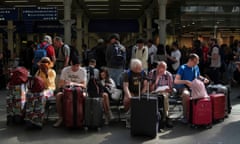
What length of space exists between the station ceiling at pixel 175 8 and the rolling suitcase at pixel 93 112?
15.9 metres

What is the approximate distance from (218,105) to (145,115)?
75.7 inches

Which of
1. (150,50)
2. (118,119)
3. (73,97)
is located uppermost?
(150,50)

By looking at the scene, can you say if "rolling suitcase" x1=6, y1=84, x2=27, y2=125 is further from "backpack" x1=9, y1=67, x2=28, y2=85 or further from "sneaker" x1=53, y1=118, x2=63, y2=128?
"sneaker" x1=53, y1=118, x2=63, y2=128

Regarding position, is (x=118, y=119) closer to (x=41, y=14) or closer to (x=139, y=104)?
(x=139, y=104)

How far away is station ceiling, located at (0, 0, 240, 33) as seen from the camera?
25047 millimetres

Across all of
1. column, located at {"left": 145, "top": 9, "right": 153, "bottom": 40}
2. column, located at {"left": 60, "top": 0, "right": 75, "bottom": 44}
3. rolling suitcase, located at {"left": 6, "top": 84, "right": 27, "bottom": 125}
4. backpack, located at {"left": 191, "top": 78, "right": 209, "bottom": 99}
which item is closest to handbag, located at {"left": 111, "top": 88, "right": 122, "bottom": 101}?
backpack, located at {"left": 191, "top": 78, "right": 209, "bottom": 99}

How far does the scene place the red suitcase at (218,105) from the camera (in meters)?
8.10

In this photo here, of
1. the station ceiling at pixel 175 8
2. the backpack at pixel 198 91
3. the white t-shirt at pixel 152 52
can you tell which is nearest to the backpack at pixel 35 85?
the backpack at pixel 198 91

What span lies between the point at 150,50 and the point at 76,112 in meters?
6.34

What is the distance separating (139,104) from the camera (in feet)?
23.6

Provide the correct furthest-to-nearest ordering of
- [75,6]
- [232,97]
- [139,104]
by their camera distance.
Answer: [75,6] → [232,97] → [139,104]

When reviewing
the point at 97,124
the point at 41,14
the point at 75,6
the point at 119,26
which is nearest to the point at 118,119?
the point at 97,124

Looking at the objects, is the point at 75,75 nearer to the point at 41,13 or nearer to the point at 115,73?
the point at 115,73

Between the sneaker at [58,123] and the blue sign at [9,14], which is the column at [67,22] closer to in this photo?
the blue sign at [9,14]
